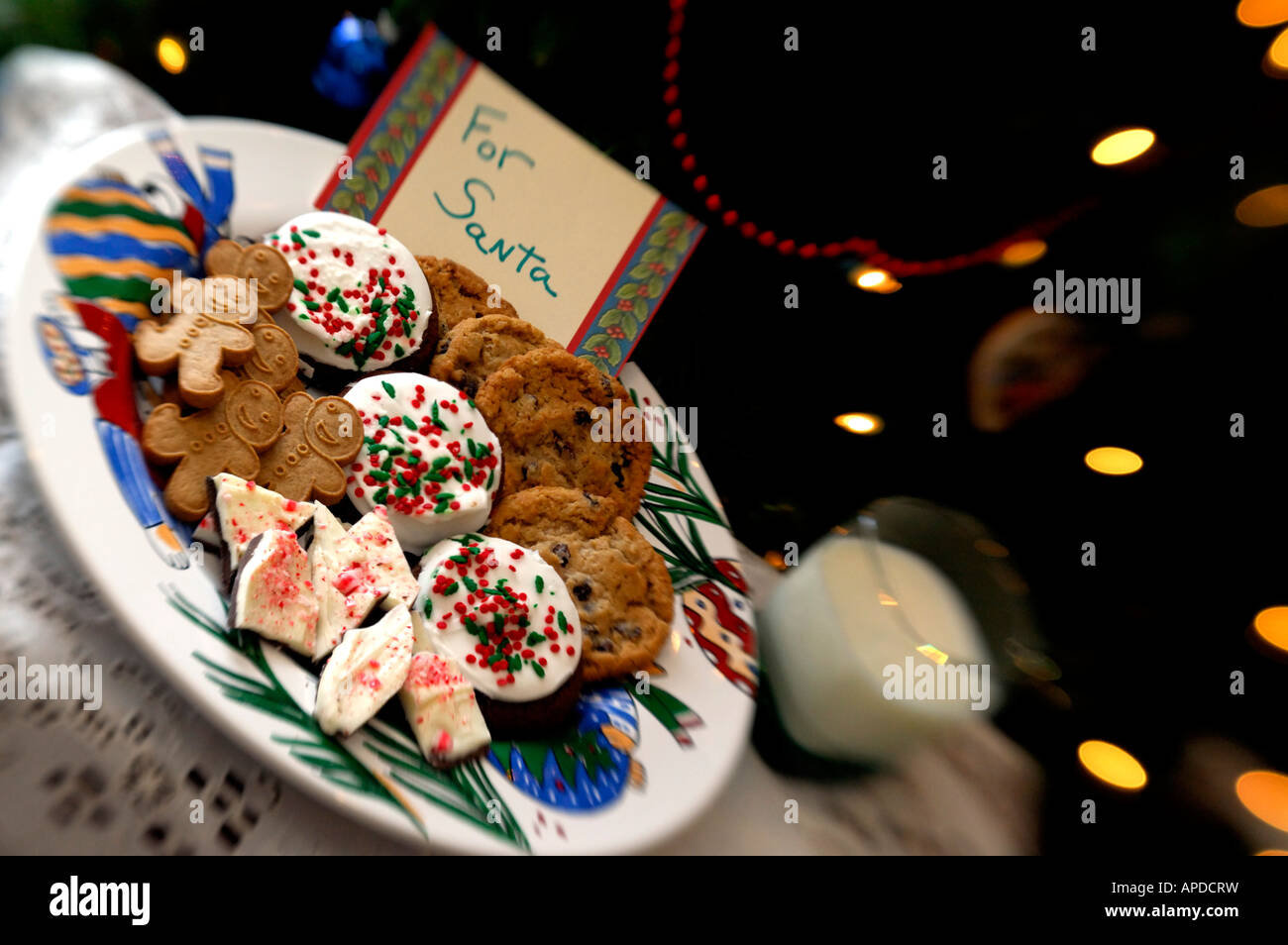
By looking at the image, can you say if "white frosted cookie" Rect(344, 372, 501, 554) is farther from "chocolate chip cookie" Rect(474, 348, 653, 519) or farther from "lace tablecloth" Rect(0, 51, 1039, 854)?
"lace tablecloth" Rect(0, 51, 1039, 854)

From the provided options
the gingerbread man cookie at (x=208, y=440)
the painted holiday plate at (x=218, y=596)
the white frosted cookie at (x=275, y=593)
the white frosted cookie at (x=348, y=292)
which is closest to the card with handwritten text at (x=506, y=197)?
the white frosted cookie at (x=348, y=292)

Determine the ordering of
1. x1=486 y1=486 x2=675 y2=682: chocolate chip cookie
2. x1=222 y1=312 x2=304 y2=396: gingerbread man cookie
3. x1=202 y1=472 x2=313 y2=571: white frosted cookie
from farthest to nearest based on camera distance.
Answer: x1=486 y1=486 x2=675 y2=682: chocolate chip cookie
x1=222 y1=312 x2=304 y2=396: gingerbread man cookie
x1=202 y1=472 x2=313 y2=571: white frosted cookie

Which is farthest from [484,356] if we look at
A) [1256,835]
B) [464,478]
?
[1256,835]

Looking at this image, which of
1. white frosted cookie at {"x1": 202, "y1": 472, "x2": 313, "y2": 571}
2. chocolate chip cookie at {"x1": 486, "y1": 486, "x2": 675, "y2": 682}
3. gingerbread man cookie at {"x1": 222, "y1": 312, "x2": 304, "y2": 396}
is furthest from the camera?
chocolate chip cookie at {"x1": 486, "y1": 486, "x2": 675, "y2": 682}

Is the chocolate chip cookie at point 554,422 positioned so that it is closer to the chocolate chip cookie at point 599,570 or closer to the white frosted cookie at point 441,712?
the chocolate chip cookie at point 599,570

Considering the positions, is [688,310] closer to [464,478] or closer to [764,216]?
[764,216]

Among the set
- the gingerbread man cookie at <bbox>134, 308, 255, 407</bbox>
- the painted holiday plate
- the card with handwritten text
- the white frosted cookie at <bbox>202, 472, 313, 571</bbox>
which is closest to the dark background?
the card with handwritten text

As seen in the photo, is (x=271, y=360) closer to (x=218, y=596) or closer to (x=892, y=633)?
(x=218, y=596)

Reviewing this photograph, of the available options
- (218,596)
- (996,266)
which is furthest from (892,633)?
(218,596)
